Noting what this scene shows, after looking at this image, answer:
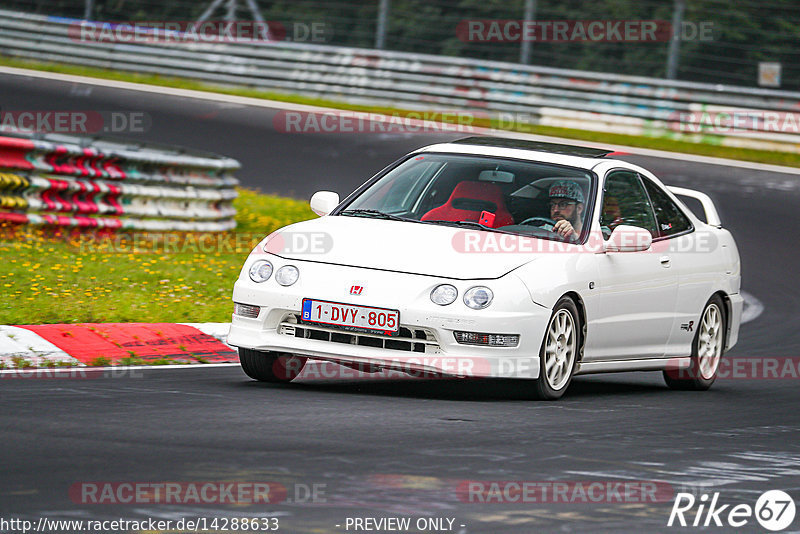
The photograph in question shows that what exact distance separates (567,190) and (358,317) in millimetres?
1854

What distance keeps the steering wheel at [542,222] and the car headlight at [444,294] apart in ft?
3.78

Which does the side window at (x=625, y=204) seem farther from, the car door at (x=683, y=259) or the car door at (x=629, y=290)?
the car door at (x=683, y=259)

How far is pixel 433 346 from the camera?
7.56 meters

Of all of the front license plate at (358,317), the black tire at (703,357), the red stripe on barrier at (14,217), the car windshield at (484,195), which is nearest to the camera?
the front license plate at (358,317)

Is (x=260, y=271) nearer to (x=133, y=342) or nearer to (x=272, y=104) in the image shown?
(x=133, y=342)

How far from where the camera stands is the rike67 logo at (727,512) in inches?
208

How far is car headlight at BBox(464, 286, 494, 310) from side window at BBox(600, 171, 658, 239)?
142 cm

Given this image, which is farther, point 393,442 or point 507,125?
point 507,125

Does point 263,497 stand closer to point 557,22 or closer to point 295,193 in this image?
point 295,193

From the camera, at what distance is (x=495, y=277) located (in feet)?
25.0

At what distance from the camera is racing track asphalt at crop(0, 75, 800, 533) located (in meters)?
5.11

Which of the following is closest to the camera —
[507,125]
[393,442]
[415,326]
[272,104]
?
[393,442]

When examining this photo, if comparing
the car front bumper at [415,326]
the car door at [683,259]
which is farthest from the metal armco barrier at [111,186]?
A: the car door at [683,259]

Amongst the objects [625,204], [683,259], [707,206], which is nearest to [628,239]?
[625,204]
